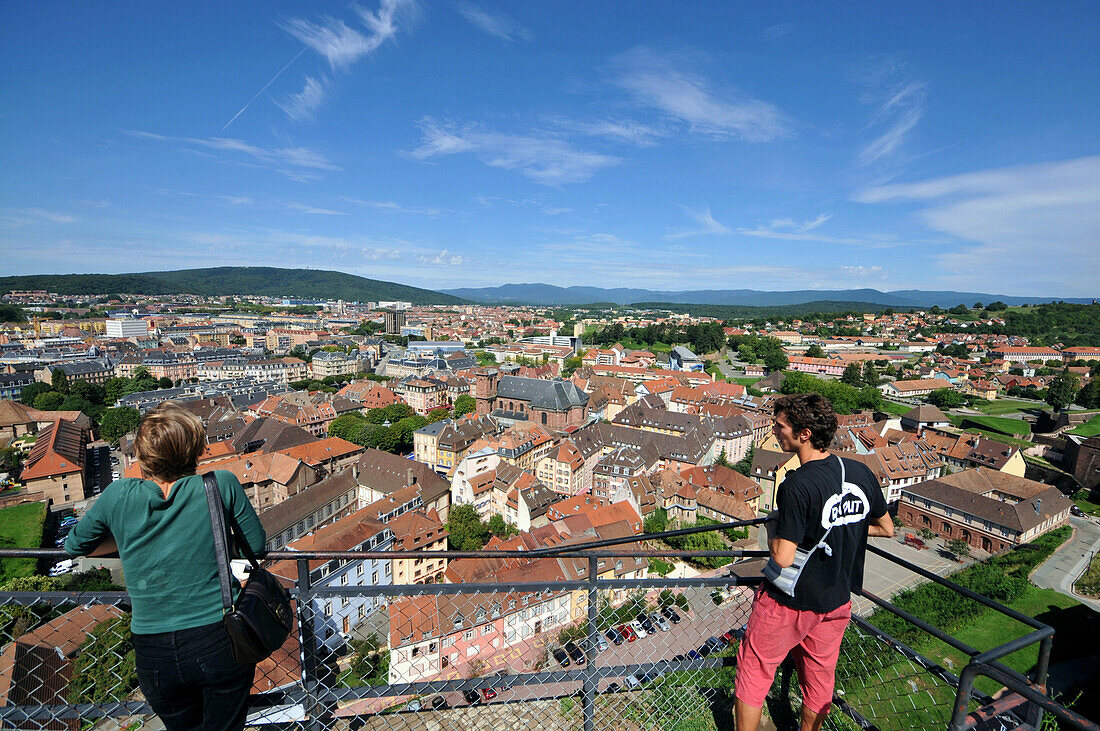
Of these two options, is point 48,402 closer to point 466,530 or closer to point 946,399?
point 466,530

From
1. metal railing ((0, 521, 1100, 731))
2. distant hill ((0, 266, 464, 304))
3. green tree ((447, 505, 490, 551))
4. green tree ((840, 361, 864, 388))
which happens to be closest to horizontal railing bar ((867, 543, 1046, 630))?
metal railing ((0, 521, 1100, 731))

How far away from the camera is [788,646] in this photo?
6.70 feet

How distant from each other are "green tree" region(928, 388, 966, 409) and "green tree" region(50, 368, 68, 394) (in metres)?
72.3

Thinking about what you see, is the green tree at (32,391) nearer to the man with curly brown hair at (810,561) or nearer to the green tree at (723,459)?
the green tree at (723,459)

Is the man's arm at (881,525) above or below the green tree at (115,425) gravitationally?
above

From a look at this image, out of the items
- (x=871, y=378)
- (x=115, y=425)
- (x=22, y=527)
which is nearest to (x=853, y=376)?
(x=871, y=378)

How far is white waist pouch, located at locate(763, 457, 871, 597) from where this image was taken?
75.7 inches

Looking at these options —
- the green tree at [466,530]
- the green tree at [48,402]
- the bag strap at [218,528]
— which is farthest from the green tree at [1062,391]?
the green tree at [48,402]

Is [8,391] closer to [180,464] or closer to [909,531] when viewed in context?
[180,464]

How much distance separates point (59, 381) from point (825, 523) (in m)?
54.3

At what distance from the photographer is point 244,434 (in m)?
27.6

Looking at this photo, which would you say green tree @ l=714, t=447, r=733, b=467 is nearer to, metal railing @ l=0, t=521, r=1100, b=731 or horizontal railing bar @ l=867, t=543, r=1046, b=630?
metal railing @ l=0, t=521, r=1100, b=731

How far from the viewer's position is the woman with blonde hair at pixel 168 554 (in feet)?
5.15

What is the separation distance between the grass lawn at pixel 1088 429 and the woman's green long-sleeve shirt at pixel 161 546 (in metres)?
44.4
